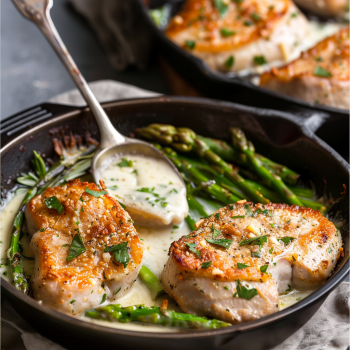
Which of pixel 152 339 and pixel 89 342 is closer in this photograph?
pixel 152 339

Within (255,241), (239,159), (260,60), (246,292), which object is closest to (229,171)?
(239,159)

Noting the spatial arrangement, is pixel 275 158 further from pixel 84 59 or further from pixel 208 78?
pixel 84 59

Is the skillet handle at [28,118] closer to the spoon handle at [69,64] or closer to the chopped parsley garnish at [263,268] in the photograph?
the spoon handle at [69,64]

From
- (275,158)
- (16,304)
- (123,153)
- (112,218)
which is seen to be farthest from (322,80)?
(16,304)

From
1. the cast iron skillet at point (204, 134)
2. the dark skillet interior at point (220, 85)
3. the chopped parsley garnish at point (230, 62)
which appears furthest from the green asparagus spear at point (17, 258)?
the chopped parsley garnish at point (230, 62)

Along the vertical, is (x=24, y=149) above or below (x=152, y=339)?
above
